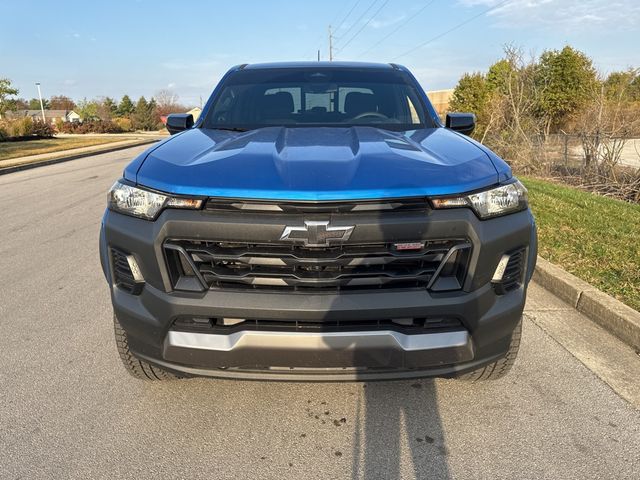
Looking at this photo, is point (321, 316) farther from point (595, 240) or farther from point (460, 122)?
point (595, 240)

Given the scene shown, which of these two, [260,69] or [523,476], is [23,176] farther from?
[523,476]

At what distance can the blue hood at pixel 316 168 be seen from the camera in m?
2.06

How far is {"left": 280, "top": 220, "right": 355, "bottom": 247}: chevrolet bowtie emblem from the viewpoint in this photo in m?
2.03

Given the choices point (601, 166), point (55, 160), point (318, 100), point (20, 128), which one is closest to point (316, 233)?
point (318, 100)

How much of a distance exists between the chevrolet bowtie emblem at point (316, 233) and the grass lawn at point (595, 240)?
2.68m

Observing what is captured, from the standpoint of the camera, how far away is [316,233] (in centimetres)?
203

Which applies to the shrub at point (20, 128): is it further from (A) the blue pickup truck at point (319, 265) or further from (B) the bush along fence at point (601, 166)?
(A) the blue pickup truck at point (319, 265)

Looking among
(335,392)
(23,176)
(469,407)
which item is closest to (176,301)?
(335,392)

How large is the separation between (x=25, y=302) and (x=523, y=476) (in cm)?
394

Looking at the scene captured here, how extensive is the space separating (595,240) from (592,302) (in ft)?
5.70

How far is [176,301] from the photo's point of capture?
6.84 ft

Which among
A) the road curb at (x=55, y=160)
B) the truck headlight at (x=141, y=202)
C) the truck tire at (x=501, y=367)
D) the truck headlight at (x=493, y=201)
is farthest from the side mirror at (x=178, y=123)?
the road curb at (x=55, y=160)

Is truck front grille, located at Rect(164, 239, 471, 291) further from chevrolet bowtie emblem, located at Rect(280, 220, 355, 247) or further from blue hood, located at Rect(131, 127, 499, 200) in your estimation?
blue hood, located at Rect(131, 127, 499, 200)

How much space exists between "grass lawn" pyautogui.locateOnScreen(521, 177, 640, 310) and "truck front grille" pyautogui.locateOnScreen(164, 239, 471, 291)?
7.45 feet
